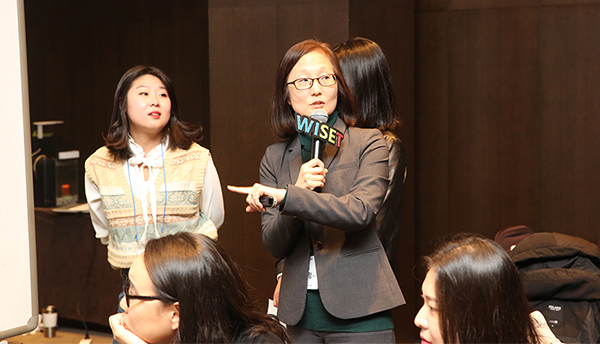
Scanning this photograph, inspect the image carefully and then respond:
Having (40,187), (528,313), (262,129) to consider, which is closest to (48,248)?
(40,187)

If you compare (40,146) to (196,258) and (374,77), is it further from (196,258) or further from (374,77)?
(196,258)

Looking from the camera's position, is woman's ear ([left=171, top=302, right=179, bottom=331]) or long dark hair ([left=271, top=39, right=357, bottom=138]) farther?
long dark hair ([left=271, top=39, right=357, bottom=138])

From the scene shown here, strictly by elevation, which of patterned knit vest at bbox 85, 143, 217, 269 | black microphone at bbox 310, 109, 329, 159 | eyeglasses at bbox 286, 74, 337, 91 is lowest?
patterned knit vest at bbox 85, 143, 217, 269

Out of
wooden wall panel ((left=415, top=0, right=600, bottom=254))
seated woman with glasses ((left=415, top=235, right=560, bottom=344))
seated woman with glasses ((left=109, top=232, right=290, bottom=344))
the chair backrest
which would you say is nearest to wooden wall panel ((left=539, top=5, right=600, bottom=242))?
wooden wall panel ((left=415, top=0, right=600, bottom=254))

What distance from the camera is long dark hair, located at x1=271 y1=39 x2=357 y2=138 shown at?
6.87ft

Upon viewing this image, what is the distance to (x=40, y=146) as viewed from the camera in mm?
5199

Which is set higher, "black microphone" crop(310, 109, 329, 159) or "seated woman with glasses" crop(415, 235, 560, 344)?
"black microphone" crop(310, 109, 329, 159)

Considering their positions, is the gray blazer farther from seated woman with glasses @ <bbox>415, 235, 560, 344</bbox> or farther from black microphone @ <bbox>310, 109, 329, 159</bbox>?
seated woman with glasses @ <bbox>415, 235, 560, 344</bbox>

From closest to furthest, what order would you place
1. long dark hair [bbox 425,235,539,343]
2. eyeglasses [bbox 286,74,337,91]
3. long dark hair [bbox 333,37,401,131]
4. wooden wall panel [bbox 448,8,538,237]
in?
long dark hair [bbox 425,235,539,343] < eyeglasses [bbox 286,74,337,91] < long dark hair [bbox 333,37,401,131] < wooden wall panel [bbox 448,8,538,237]

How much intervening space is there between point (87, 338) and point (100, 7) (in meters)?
3.22

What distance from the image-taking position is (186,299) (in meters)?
1.53

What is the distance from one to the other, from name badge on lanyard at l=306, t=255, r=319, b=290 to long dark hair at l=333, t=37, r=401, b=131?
0.65 m

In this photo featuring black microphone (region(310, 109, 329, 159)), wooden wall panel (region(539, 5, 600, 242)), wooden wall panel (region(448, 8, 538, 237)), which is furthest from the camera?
wooden wall panel (region(448, 8, 538, 237))

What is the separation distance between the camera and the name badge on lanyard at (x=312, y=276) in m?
1.98
